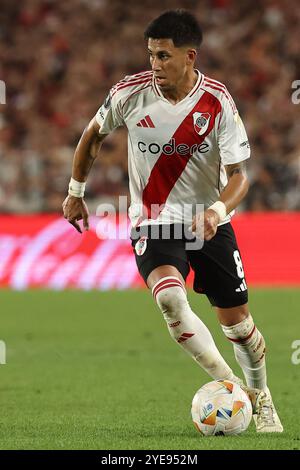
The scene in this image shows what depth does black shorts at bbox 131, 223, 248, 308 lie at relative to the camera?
680cm

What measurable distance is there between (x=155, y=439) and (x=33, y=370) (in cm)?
400

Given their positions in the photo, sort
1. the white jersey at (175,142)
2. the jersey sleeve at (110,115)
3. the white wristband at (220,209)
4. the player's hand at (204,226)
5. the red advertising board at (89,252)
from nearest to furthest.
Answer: the player's hand at (204,226)
the white wristband at (220,209)
the white jersey at (175,142)
the jersey sleeve at (110,115)
the red advertising board at (89,252)

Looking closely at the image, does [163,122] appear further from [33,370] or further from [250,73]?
[250,73]

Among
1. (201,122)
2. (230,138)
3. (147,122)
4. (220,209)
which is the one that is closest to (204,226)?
(220,209)

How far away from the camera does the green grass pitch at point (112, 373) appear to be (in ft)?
21.0

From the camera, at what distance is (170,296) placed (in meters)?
6.42

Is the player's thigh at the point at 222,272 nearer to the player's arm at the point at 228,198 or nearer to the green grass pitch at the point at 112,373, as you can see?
the player's arm at the point at 228,198

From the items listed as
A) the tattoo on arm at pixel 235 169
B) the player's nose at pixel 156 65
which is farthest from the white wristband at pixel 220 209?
the player's nose at pixel 156 65

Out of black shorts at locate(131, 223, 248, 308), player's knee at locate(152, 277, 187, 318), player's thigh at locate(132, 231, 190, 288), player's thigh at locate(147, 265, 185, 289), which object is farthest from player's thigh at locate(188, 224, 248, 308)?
player's knee at locate(152, 277, 187, 318)

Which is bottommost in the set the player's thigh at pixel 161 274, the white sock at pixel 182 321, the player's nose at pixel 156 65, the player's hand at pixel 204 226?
the white sock at pixel 182 321

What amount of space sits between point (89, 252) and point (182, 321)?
1074 centimetres

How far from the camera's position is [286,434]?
21.5ft

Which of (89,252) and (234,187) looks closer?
(234,187)

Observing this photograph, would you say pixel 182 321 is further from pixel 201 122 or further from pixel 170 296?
pixel 201 122
